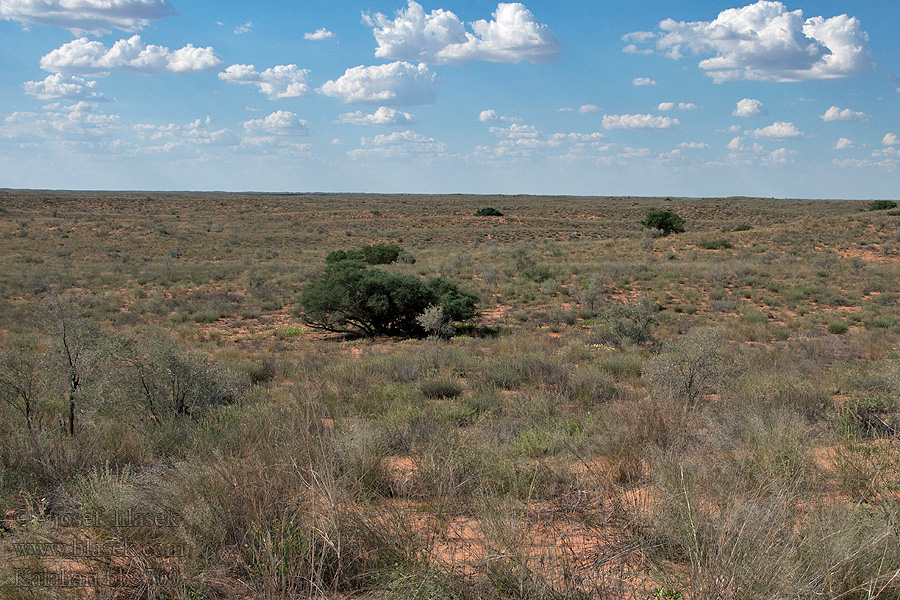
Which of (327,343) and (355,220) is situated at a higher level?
(355,220)

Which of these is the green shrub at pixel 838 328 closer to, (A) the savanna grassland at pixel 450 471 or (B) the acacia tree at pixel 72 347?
(A) the savanna grassland at pixel 450 471

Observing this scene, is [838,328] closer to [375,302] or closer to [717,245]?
[375,302]

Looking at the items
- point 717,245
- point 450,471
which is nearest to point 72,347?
point 450,471

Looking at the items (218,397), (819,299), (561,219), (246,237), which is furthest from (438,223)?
(218,397)

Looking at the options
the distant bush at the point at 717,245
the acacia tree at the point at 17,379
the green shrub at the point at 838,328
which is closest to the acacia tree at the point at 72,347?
the acacia tree at the point at 17,379

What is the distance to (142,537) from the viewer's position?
9.96 ft

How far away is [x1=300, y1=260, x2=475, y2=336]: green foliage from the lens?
14.9 metres

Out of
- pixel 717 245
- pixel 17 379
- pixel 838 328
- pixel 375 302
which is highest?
pixel 717 245

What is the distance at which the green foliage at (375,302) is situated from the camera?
1491 centimetres

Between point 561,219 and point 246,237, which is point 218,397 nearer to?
point 246,237

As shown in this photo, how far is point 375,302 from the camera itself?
14.6 m

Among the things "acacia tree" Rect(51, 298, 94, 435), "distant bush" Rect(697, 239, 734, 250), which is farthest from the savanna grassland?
"distant bush" Rect(697, 239, 734, 250)

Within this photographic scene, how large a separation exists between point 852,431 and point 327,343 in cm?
1109

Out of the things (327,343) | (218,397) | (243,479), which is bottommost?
(327,343)
